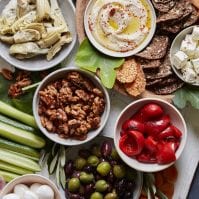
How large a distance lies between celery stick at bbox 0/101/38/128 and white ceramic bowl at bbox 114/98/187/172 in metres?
0.27

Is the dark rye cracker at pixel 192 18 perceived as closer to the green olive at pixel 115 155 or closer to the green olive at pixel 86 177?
the green olive at pixel 115 155

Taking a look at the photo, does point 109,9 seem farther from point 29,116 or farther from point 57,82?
point 29,116

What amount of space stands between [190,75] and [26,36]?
0.52 meters

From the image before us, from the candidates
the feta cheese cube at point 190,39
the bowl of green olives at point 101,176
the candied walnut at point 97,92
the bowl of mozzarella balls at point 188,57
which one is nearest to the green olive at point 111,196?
the bowl of green olives at point 101,176

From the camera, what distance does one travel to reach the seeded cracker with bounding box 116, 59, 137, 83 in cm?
221

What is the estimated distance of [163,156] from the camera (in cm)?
219

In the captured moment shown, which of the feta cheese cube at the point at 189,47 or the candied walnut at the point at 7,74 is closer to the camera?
the feta cheese cube at the point at 189,47

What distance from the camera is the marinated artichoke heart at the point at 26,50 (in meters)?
2.25

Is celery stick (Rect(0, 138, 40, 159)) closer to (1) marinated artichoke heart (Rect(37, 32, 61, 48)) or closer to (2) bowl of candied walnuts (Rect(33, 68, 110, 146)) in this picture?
(2) bowl of candied walnuts (Rect(33, 68, 110, 146))

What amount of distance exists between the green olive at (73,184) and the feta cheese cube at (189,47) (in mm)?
516

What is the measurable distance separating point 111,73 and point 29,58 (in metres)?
0.27

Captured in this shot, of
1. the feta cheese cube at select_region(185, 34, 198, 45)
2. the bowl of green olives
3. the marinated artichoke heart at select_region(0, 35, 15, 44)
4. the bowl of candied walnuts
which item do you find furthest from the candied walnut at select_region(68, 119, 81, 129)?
the feta cheese cube at select_region(185, 34, 198, 45)

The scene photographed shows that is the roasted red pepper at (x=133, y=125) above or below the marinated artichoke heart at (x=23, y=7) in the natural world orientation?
below

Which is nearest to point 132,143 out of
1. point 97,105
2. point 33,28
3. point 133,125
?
point 133,125
